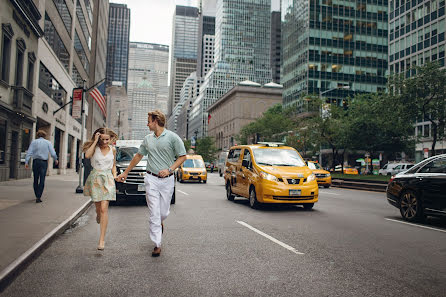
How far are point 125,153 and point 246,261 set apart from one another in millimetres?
8964

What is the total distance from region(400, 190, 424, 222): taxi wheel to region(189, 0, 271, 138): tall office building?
142 metres

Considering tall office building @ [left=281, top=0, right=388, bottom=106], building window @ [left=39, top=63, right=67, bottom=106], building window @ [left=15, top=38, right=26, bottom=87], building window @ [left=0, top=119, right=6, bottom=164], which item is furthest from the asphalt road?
tall office building @ [left=281, top=0, right=388, bottom=106]

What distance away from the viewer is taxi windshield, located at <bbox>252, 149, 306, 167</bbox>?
38.6 feet

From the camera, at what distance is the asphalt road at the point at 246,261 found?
164 inches

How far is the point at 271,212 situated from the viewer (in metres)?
10.7

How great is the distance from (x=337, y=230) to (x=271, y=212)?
2986mm

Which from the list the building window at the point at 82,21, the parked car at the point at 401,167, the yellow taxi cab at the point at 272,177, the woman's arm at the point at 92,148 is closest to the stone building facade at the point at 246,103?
the building window at the point at 82,21

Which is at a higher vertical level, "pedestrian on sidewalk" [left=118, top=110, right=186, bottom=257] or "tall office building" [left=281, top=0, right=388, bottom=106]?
"tall office building" [left=281, top=0, right=388, bottom=106]

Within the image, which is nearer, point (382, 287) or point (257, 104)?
point (382, 287)

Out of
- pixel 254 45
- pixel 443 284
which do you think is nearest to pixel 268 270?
pixel 443 284

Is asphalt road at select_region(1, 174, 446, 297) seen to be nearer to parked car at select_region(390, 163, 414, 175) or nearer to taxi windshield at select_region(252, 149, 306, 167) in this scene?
taxi windshield at select_region(252, 149, 306, 167)

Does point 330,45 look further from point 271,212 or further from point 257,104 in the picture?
point 271,212

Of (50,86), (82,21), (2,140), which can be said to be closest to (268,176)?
(2,140)

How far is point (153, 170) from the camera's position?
555 centimetres
